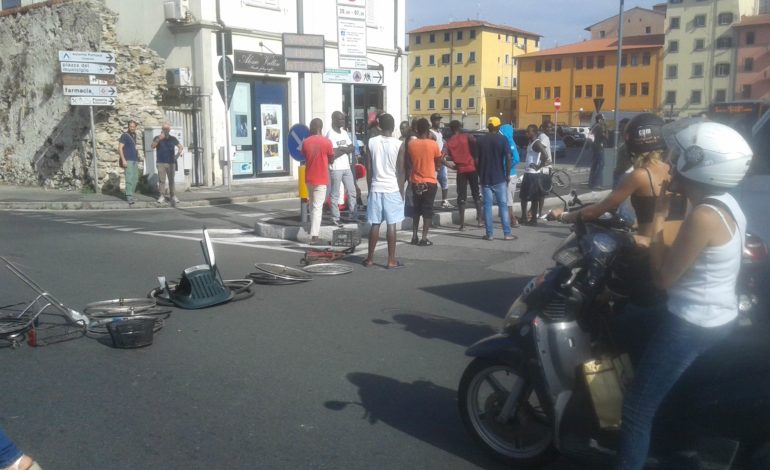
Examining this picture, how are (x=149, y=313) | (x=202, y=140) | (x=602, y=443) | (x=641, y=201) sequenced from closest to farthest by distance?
1. (x=602, y=443)
2. (x=641, y=201)
3. (x=149, y=313)
4. (x=202, y=140)

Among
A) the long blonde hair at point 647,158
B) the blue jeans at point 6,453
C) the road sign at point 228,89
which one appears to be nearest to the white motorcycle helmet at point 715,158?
the long blonde hair at point 647,158

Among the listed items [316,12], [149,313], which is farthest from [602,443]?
[316,12]

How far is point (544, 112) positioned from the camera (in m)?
86.6

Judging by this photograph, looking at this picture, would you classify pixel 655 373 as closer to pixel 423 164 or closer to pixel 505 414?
pixel 505 414

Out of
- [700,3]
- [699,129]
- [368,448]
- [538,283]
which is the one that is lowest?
[368,448]

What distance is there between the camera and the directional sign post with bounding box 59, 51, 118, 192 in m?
17.9

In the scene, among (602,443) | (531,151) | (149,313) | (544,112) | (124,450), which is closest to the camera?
(602,443)

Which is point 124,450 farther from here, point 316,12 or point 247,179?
point 316,12

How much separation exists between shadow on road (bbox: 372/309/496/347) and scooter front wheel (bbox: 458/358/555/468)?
6.80 ft

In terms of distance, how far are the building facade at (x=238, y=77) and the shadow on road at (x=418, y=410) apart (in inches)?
586

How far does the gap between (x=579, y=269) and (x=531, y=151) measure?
9376 millimetres

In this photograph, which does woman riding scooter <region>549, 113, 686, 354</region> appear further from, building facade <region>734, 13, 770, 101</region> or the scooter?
building facade <region>734, 13, 770, 101</region>

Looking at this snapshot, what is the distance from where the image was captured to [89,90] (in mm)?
18297

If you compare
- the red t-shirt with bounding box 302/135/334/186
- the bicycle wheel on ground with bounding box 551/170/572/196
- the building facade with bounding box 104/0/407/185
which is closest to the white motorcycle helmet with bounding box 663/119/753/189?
the red t-shirt with bounding box 302/135/334/186
